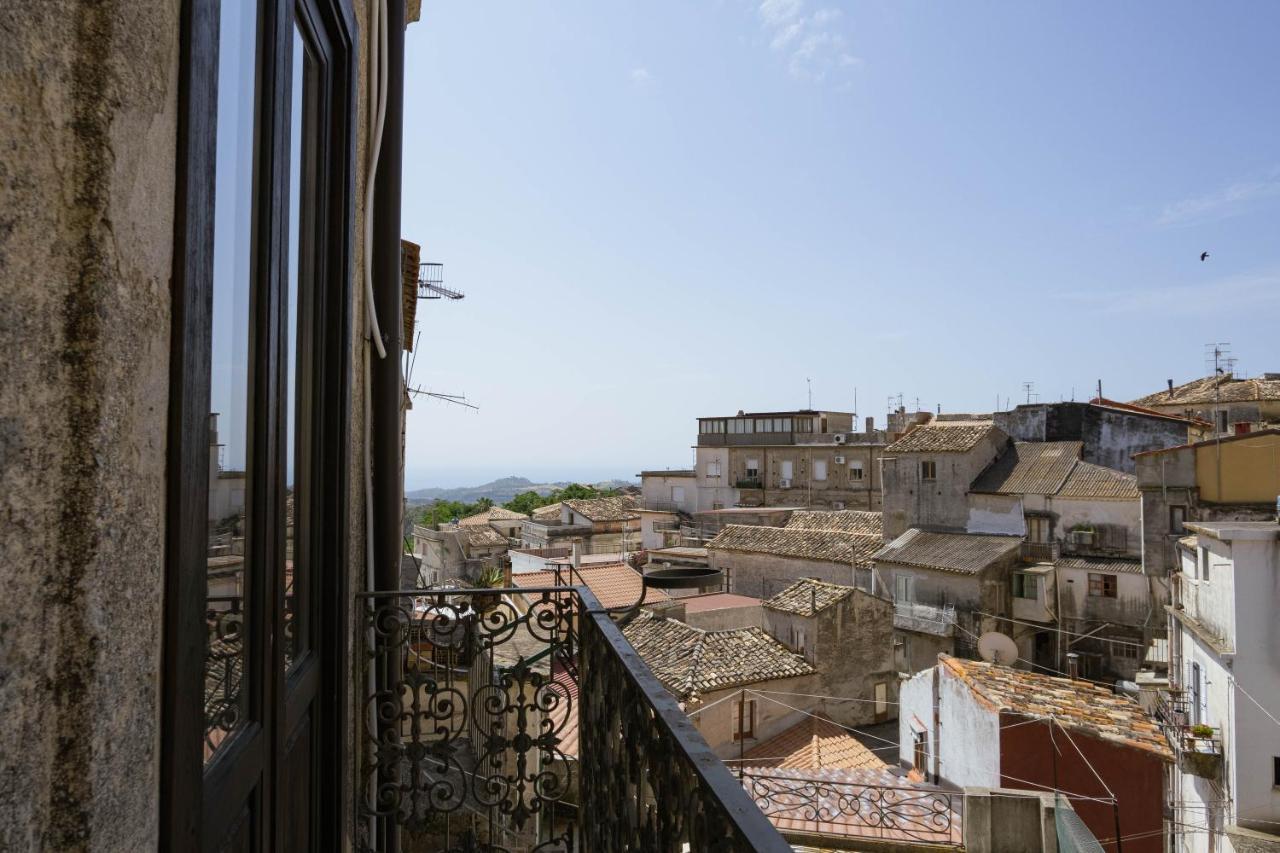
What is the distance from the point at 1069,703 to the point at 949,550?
13435 millimetres

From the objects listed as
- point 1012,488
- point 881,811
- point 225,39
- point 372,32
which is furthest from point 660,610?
point 225,39

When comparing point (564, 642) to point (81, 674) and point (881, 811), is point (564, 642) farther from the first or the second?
point (881, 811)

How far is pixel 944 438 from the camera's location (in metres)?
28.5

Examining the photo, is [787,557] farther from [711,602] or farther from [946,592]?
[711,602]

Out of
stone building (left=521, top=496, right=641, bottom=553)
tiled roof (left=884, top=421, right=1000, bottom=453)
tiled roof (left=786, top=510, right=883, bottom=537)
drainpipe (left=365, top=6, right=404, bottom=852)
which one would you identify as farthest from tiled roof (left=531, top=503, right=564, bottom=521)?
drainpipe (left=365, top=6, right=404, bottom=852)

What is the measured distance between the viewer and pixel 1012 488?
2622cm

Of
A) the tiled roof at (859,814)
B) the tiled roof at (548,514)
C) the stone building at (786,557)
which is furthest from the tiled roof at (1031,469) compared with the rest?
the tiled roof at (548,514)

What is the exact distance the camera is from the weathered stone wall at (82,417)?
25.6 inches

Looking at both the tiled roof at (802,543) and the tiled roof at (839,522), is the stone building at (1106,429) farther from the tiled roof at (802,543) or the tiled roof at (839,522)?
the tiled roof at (802,543)

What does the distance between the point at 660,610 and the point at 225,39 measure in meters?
18.1

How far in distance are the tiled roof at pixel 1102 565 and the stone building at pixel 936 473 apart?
3513 mm

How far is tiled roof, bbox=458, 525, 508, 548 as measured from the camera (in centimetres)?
3459

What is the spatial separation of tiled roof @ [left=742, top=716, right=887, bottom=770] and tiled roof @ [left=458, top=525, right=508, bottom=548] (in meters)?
21.2

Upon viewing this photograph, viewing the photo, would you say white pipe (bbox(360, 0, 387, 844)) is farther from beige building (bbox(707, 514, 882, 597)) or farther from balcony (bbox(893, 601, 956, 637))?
beige building (bbox(707, 514, 882, 597))
